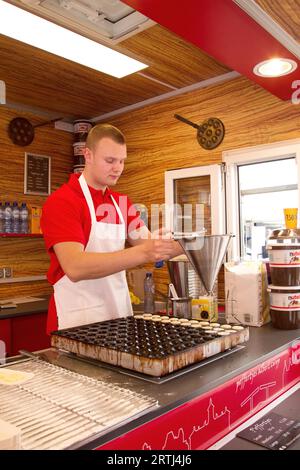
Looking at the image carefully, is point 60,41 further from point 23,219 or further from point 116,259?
point 23,219

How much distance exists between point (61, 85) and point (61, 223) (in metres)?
2.00

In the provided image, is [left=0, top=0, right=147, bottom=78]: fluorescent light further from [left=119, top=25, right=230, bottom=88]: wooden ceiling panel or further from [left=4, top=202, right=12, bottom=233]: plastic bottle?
[left=4, top=202, right=12, bottom=233]: plastic bottle

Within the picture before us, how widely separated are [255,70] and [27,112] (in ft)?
7.94

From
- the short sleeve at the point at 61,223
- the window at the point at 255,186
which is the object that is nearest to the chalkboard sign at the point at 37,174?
the window at the point at 255,186

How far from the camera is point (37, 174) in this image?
13.2ft

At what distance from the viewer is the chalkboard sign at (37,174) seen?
392cm

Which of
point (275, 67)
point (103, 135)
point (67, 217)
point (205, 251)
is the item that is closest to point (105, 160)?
point (103, 135)

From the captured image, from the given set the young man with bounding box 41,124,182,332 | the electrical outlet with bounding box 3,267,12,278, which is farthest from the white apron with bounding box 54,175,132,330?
the electrical outlet with bounding box 3,267,12,278

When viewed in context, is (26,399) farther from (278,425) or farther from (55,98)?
(55,98)

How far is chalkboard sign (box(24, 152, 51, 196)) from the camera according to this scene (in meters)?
3.92

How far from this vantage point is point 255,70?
2.32 m

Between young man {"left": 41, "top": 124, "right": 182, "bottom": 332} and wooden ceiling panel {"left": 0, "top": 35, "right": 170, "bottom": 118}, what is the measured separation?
1.23 metres
